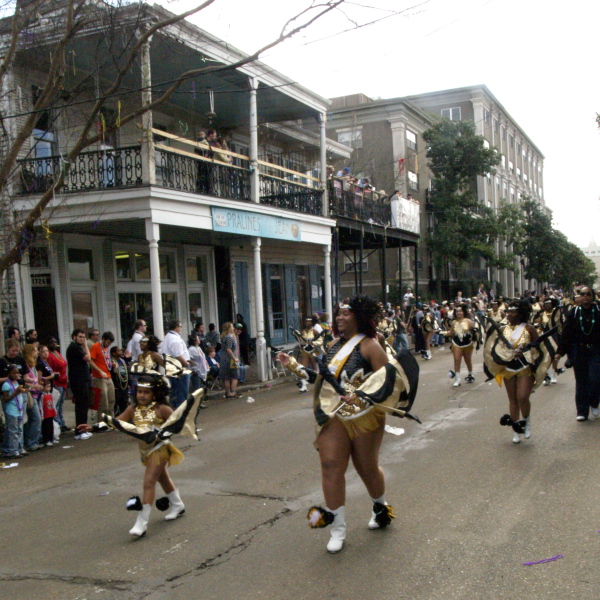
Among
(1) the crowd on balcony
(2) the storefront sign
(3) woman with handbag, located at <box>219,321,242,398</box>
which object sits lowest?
(3) woman with handbag, located at <box>219,321,242,398</box>

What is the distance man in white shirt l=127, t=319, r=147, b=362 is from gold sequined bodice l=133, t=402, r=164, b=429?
5335 mm

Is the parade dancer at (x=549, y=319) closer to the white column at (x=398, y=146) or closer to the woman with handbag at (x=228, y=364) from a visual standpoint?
the woman with handbag at (x=228, y=364)

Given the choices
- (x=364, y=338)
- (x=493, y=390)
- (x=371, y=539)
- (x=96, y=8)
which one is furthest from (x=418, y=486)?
(x=96, y=8)

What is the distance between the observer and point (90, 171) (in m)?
13.1

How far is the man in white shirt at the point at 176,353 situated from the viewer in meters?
10.8

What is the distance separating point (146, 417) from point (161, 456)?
405 mm

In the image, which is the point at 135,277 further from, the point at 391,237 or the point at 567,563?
the point at 567,563

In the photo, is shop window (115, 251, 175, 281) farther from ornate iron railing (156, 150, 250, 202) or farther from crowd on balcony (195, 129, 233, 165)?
crowd on balcony (195, 129, 233, 165)

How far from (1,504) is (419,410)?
241 inches

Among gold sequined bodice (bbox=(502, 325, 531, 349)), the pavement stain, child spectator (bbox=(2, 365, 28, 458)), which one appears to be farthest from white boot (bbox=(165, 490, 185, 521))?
gold sequined bodice (bbox=(502, 325, 531, 349))

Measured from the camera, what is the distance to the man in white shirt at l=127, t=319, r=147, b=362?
10.8m

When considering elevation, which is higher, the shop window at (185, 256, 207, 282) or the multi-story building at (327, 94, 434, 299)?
the multi-story building at (327, 94, 434, 299)

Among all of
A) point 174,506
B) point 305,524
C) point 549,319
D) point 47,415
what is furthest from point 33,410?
point 549,319

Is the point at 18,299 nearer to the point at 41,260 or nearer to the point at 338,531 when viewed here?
the point at 41,260
